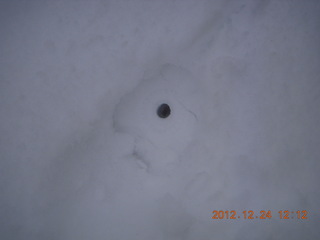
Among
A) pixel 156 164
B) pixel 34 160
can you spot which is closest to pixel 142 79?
pixel 156 164

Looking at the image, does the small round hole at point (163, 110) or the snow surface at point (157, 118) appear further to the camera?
the small round hole at point (163, 110)
